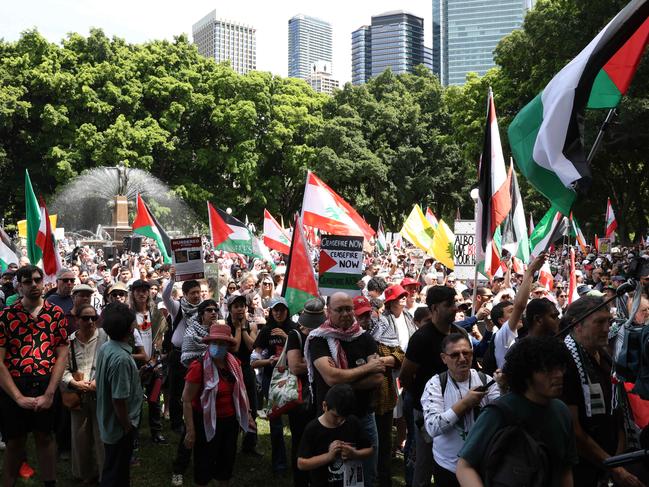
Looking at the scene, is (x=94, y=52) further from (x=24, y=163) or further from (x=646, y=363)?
(x=646, y=363)

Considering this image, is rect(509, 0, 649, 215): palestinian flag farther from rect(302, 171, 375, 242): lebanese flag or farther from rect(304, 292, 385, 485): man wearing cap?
rect(302, 171, 375, 242): lebanese flag

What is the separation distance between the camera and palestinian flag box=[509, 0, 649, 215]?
5.23 meters

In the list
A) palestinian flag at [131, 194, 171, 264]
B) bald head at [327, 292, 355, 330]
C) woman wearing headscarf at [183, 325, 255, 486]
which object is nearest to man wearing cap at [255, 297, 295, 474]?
woman wearing headscarf at [183, 325, 255, 486]

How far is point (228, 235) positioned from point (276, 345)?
7.42m

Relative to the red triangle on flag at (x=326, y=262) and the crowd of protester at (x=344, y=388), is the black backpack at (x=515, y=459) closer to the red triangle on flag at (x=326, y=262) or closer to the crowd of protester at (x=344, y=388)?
the crowd of protester at (x=344, y=388)

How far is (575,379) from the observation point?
12.9 ft

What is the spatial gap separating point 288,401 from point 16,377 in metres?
2.06

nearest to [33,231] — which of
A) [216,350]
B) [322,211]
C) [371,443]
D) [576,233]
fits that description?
[322,211]

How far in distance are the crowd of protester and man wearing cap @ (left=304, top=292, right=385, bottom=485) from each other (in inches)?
0.4

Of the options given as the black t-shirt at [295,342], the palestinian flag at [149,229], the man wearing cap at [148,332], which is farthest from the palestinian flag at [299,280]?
the palestinian flag at [149,229]

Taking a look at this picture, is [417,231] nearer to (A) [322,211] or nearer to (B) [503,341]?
(A) [322,211]

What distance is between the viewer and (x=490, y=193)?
8.28m

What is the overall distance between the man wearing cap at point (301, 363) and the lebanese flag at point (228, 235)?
27.0ft

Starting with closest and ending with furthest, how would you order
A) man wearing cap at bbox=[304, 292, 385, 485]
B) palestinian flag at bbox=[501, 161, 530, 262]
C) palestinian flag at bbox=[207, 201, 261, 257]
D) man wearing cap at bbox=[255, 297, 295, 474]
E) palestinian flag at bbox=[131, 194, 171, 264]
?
1. man wearing cap at bbox=[304, 292, 385, 485]
2. man wearing cap at bbox=[255, 297, 295, 474]
3. palestinian flag at bbox=[501, 161, 530, 262]
4. palestinian flag at bbox=[207, 201, 261, 257]
5. palestinian flag at bbox=[131, 194, 171, 264]
